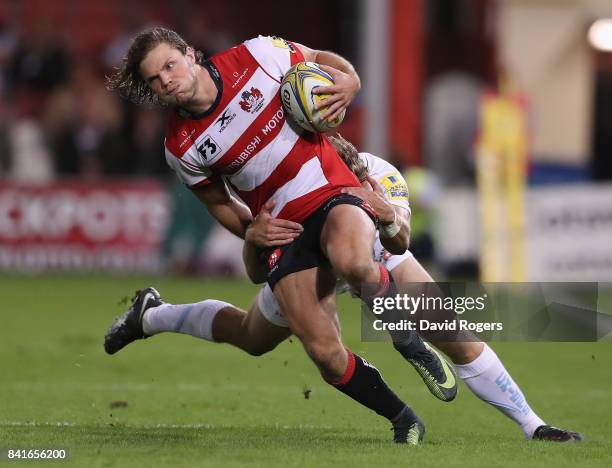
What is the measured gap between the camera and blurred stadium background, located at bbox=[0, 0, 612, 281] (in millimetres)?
15141

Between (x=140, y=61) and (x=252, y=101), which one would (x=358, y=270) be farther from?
(x=140, y=61)

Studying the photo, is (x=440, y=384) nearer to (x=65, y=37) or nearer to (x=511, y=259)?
(x=511, y=259)

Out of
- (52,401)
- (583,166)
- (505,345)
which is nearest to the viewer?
(52,401)

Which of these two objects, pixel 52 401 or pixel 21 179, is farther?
pixel 21 179

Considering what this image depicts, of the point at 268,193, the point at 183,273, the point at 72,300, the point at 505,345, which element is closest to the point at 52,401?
the point at 268,193

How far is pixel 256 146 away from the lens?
20.6 ft

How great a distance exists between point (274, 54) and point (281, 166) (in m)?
0.57

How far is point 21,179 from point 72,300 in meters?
3.31

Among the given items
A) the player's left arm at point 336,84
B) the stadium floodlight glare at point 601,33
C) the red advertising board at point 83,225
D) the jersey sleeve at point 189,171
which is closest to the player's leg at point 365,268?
the player's left arm at point 336,84

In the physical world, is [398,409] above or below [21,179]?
below

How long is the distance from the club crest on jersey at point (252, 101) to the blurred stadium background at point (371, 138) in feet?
28.0

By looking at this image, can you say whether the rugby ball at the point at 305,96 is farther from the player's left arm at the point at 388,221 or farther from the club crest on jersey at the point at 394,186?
the club crest on jersey at the point at 394,186

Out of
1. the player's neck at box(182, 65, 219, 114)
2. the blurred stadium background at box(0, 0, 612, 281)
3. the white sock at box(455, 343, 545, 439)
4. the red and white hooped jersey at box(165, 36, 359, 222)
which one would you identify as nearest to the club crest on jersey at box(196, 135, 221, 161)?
the red and white hooped jersey at box(165, 36, 359, 222)

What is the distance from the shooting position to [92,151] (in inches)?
706
